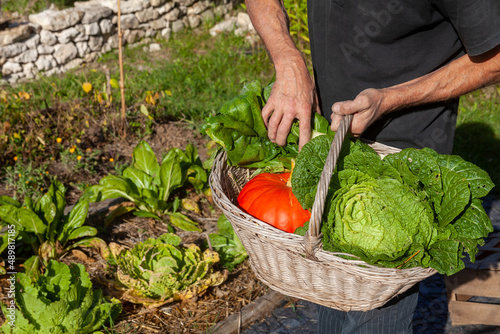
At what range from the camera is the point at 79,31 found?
7.11 meters

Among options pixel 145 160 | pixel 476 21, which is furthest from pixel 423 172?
pixel 145 160

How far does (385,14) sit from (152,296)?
2037 mm

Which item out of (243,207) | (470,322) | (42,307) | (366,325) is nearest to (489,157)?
(470,322)

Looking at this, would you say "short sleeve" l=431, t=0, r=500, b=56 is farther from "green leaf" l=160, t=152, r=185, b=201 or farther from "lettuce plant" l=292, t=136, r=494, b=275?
"green leaf" l=160, t=152, r=185, b=201

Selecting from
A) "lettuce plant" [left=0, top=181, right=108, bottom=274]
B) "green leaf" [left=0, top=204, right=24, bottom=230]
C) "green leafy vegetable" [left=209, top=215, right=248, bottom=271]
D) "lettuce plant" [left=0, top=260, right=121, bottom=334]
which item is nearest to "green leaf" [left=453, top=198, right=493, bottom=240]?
"green leafy vegetable" [left=209, top=215, right=248, bottom=271]

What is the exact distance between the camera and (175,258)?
282 centimetres

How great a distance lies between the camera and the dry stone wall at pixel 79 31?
659 centimetres

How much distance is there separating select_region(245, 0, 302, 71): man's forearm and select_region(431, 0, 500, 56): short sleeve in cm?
68

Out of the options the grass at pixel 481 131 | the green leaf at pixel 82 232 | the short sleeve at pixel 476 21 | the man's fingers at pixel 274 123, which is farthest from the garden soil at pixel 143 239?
the grass at pixel 481 131

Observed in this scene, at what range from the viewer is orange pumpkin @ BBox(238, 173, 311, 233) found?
1.93 meters

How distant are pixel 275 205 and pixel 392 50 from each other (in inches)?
35.8

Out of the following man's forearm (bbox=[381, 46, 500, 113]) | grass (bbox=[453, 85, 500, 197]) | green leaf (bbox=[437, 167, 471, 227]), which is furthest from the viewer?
grass (bbox=[453, 85, 500, 197])

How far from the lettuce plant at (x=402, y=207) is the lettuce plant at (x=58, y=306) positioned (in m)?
1.48

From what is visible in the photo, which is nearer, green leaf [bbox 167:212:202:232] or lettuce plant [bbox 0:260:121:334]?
lettuce plant [bbox 0:260:121:334]
